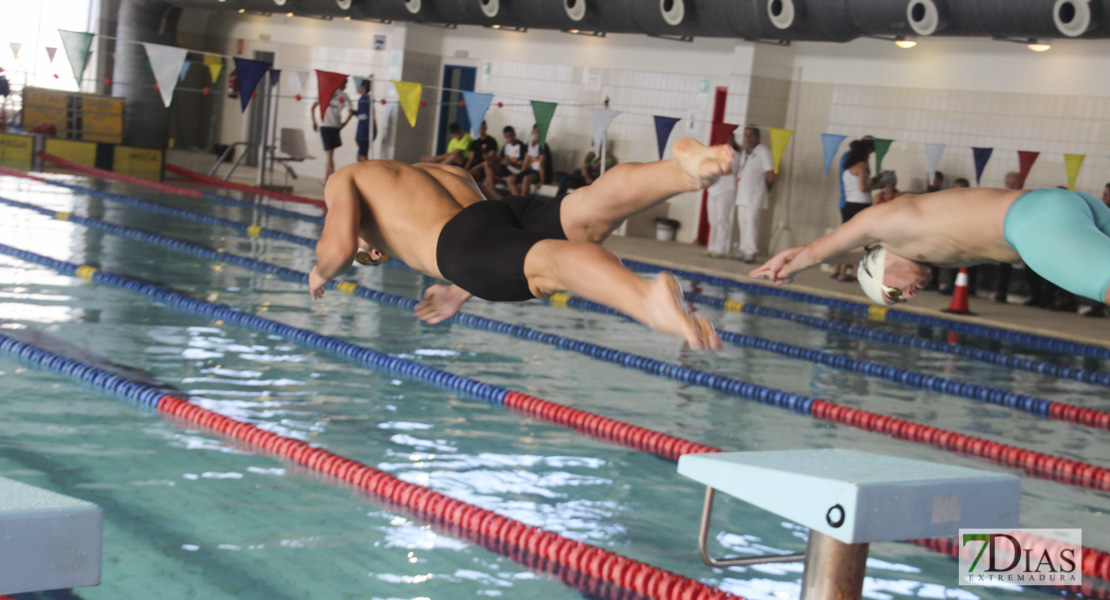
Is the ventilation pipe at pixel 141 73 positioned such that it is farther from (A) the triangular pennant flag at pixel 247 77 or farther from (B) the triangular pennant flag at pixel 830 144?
(B) the triangular pennant flag at pixel 830 144

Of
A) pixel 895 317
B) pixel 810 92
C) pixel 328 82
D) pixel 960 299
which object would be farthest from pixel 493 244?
pixel 810 92

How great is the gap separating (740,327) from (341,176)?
16.8ft

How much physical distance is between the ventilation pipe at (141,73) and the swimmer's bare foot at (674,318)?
52.1ft

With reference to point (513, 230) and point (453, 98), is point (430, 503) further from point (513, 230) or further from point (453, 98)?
point (453, 98)

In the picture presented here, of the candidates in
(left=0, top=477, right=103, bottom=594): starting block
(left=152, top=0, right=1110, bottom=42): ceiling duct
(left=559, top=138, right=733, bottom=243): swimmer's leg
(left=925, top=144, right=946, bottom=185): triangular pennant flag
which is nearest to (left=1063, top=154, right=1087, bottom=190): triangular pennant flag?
(left=925, top=144, right=946, bottom=185): triangular pennant flag

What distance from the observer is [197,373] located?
552cm

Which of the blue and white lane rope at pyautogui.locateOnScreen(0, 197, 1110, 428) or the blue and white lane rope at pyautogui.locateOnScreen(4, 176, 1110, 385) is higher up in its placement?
the blue and white lane rope at pyautogui.locateOnScreen(4, 176, 1110, 385)

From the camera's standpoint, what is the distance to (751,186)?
41.0 feet

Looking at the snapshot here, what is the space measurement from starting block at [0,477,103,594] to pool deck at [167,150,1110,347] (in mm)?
7313

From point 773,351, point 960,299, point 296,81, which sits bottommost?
point 773,351

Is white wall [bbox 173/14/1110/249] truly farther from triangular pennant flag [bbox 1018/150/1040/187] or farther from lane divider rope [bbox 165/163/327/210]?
lane divider rope [bbox 165/163/327/210]

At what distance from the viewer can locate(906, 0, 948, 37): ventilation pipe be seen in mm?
9805

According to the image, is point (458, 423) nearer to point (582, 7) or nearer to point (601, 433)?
point (601, 433)

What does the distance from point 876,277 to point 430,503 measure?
1.70 metres
